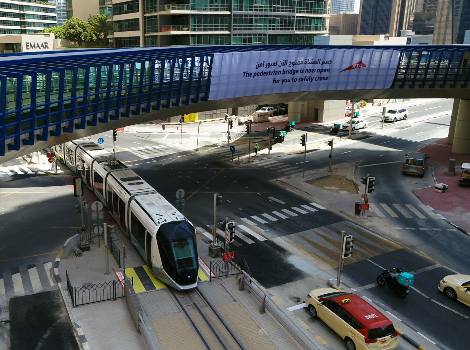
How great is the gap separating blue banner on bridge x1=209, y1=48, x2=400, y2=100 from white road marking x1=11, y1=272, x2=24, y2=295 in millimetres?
21184

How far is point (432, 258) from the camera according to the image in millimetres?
29781

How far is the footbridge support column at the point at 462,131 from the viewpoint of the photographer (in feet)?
178

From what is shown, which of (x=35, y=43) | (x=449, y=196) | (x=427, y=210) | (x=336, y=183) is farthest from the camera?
(x=35, y=43)

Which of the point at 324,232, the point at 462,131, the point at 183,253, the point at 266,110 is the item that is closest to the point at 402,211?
the point at 324,232

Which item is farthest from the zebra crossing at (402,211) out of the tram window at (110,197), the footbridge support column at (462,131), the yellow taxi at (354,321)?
the footbridge support column at (462,131)

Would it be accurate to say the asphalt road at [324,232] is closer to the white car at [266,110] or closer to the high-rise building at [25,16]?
the white car at [266,110]

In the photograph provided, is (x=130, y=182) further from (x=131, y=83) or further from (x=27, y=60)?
(x=27, y=60)

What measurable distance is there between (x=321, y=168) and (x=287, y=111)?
33.7m

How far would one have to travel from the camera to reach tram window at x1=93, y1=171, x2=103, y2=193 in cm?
3470

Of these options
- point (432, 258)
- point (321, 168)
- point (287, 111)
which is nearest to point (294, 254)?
point (432, 258)

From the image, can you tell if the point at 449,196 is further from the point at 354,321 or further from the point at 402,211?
the point at 354,321

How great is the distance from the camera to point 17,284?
25266 millimetres

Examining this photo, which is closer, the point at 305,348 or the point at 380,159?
the point at 305,348

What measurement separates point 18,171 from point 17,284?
83.6 ft
